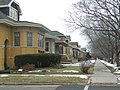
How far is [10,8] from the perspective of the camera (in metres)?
41.8

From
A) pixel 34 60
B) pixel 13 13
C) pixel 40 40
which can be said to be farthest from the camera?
pixel 13 13

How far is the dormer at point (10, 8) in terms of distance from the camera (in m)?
41.1

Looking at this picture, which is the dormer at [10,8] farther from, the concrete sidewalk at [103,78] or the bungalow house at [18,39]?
the concrete sidewalk at [103,78]

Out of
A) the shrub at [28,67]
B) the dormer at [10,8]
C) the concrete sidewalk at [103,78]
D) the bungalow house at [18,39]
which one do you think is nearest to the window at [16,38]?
the bungalow house at [18,39]

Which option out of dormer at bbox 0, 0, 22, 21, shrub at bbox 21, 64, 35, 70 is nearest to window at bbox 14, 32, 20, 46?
dormer at bbox 0, 0, 22, 21

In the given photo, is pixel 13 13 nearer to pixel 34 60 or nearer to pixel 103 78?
pixel 34 60

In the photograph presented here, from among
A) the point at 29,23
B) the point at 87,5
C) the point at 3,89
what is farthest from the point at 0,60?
the point at 3,89

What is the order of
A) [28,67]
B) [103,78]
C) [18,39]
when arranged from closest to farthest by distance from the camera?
[103,78], [28,67], [18,39]

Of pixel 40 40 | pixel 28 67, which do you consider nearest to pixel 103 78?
pixel 28 67

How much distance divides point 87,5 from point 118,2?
403 centimetres

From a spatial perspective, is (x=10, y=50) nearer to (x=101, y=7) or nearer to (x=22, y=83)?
(x=101, y=7)

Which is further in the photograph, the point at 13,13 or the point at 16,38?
the point at 13,13

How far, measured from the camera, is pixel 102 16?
39250 mm

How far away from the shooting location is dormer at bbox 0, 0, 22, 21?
41094 mm
